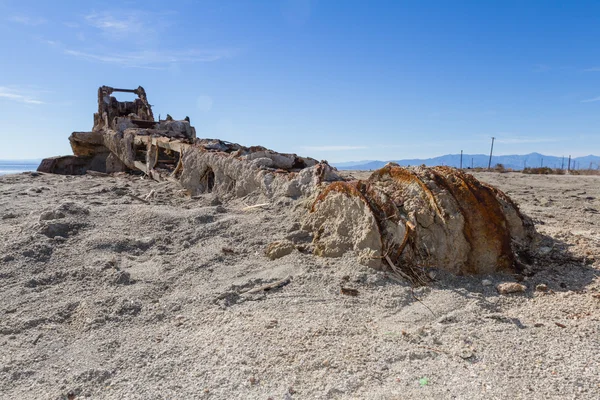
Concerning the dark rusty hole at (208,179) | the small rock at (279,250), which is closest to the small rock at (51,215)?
the dark rusty hole at (208,179)

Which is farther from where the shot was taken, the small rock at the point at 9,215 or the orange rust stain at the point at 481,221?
the small rock at the point at 9,215

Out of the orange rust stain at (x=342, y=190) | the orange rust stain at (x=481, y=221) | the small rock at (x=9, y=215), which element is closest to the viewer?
the orange rust stain at (x=481, y=221)

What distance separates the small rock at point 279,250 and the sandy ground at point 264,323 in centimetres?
9

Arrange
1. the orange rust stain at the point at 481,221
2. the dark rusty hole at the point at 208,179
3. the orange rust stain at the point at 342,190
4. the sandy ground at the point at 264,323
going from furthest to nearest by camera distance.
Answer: the dark rusty hole at the point at 208,179 → the orange rust stain at the point at 342,190 → the orange rust stain at the point at 481,221 → the sandy ground at the point at 264,323

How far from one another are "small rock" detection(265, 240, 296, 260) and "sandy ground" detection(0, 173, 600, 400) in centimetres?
9

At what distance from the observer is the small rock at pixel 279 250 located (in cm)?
336

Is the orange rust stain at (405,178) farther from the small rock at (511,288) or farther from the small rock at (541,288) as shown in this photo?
the small rock at (541,288)

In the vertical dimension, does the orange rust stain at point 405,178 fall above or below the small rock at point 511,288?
above

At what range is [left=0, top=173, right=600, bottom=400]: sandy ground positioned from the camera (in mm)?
1923

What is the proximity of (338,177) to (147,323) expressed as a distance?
2.30 m

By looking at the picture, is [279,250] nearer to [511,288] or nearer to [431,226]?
[431,226]

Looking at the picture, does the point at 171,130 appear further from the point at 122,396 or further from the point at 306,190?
the point at 122,396

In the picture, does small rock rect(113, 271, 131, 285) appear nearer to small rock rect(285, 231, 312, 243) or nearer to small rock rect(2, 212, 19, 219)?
small rock rect(285, 231, 312, 243)

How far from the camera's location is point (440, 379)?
6.16 feet
